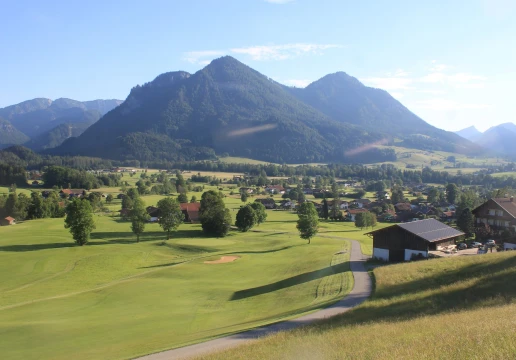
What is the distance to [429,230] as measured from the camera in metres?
48.4

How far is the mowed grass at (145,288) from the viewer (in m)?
26.5

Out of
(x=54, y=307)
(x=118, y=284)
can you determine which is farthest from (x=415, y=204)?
(x=54, y=307)

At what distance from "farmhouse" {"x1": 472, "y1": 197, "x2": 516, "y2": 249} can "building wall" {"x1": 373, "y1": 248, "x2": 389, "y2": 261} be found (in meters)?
25.5

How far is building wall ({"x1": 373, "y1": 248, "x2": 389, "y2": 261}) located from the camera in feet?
152

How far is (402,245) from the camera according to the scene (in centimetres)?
4625

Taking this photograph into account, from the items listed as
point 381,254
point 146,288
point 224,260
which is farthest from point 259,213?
point 146,288

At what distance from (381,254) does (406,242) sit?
2996 millimetres

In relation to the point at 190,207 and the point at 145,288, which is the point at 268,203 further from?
the point at 145,288

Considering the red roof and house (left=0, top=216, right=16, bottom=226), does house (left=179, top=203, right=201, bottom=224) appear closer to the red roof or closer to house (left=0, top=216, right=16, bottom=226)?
the red roof

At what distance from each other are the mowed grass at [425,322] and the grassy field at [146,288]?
499 centimetres

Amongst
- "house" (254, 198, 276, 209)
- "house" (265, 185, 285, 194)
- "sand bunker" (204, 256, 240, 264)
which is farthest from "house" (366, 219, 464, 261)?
"house" (265, 185, 285, 194)

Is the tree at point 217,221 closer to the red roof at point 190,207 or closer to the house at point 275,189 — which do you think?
the red roof at point 190,207

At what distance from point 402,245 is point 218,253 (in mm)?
25919

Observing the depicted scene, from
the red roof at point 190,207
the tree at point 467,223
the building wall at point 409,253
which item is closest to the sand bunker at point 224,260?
the building wall at point 409,253
